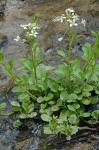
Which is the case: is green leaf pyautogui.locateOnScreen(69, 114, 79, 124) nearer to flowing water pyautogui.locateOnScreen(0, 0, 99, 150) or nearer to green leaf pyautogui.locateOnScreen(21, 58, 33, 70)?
flowing water pyautogui.locateOnScreen(0, 0, 99, 150)

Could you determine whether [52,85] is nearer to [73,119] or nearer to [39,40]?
[73,119]

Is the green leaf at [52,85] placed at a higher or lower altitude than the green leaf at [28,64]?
lower

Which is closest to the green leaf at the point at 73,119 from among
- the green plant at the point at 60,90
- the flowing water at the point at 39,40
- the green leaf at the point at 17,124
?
the green plant at the point at 60,90

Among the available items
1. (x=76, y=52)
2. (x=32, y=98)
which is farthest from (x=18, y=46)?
(x=32, y=98)

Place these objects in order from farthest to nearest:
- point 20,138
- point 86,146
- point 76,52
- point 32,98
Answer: point 76,52 → point 32,98 → point 20,138 → point 86,146

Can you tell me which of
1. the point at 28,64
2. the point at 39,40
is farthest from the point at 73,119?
the point at 39,40

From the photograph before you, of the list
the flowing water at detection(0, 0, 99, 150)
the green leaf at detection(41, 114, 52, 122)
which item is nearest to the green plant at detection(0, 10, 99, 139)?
the green leaf at detection(41, 114, 52, 122)

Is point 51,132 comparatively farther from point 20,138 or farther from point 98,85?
point 98,85

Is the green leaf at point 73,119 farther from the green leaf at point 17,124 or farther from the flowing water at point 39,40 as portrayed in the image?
the green leaf at point 17,124
